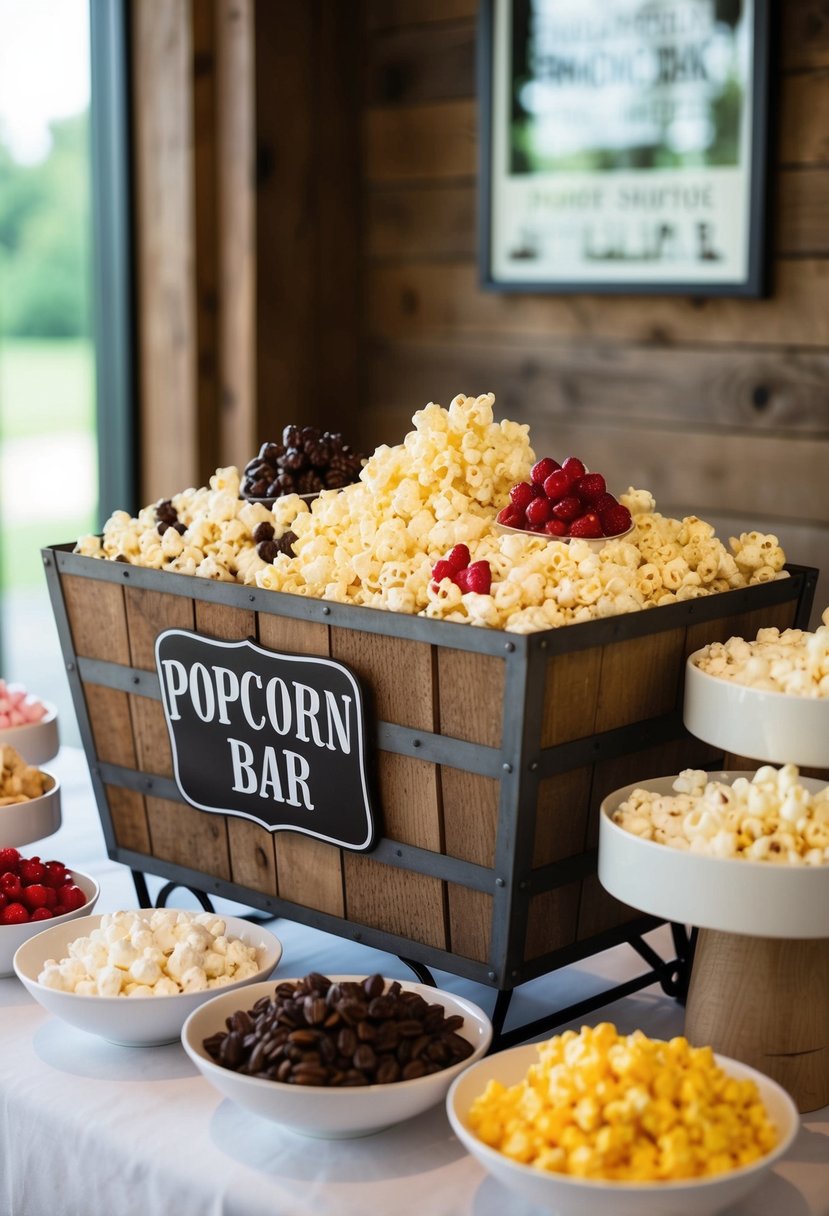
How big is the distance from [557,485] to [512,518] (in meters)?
0.06

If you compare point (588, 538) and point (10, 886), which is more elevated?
point (588, 538)

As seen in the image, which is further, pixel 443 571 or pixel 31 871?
pixel 31 871

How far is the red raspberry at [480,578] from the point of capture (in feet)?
4.31

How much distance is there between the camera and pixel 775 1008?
4.00ft

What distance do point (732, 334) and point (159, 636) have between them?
1796 millimetres

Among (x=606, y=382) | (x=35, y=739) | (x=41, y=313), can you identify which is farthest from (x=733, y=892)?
(x=41, y=313)

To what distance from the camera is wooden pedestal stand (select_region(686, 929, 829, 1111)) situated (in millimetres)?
1216

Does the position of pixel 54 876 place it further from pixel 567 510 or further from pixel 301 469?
pixel 567 510

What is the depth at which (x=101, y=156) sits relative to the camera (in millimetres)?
3504

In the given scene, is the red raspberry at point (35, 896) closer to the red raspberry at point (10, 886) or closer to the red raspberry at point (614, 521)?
the red raspberry at point (10, 886)

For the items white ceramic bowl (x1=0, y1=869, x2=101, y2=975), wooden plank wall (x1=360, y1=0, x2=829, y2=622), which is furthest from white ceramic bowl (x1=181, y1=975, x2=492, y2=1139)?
wooden plank wall (x1=360, y1=0, x2=829, y2=622)

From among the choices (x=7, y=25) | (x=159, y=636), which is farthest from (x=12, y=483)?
(x=159, y=636)

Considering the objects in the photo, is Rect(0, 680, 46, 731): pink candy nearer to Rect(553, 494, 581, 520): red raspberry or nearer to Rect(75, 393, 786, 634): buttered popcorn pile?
Rect(75, 393, 786, 634): buttered popcorn pile

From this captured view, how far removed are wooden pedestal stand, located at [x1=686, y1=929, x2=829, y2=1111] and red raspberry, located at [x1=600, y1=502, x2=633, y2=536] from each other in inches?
16.7
